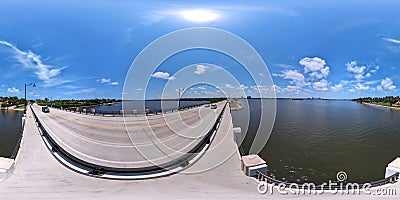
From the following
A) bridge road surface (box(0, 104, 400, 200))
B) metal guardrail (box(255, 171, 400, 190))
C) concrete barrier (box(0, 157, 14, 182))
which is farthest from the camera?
concrete barrier (box(0, 157, 14, 182))

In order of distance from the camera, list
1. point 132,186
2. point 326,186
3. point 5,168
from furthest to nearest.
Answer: point 5,168, point 132,186, point 326,186

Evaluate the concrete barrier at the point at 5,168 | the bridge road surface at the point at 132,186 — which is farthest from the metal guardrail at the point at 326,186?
the concrete barrier at the point at 5,168

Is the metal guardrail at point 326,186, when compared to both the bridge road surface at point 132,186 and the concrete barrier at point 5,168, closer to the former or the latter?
the bridge road surface at point 132,186

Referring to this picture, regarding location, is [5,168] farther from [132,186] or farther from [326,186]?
[326,186]

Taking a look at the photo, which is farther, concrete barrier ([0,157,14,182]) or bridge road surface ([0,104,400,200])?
concrete barrier ([0,157,14,182])

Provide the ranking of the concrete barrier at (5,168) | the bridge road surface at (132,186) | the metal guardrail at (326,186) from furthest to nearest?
1. the concrete barrier at (5,168)
2. the metal guardrail at (326,186)
3. the bridge road surface at (132,186)

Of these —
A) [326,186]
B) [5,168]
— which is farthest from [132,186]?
[326,186]

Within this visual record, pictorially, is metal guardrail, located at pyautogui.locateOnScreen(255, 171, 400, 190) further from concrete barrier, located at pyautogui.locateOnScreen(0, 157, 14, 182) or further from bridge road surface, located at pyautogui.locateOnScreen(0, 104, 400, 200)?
concrete barrier, located at pyautogui.locateOnScreen(0, 157, 14, 182)

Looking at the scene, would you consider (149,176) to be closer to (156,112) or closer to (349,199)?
(349,199)

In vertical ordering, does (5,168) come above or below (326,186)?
above

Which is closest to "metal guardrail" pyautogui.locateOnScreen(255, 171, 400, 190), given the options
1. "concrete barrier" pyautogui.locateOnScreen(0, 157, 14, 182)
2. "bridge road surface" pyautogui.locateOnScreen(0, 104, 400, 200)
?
"bridge road surface" pyautogui.locateOnScreen(0, 104, 400, 200)

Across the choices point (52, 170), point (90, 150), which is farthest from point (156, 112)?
point (52, 170)

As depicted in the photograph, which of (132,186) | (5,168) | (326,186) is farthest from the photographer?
(5,168)

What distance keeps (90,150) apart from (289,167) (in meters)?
10.3
